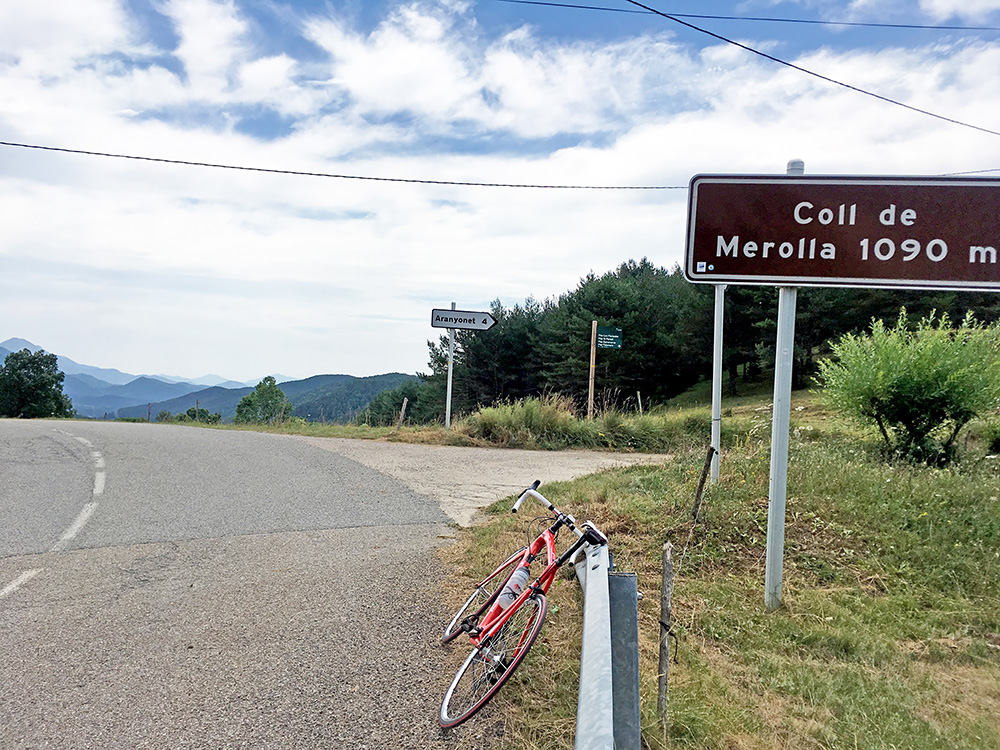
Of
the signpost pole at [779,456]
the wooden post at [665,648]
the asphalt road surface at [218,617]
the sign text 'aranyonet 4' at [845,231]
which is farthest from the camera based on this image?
the signpost pole at [779,456]

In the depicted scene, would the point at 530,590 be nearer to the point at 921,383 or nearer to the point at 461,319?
the point at 921,383

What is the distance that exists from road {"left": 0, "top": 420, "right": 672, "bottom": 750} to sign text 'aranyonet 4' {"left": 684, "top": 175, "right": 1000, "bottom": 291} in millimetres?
2918

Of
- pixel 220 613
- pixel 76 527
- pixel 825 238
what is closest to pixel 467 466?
pixel 76 527

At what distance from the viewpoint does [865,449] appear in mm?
8656

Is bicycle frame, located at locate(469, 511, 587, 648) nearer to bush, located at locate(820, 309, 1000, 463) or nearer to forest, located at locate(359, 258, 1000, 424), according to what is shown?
bush, located at locate(820, 309, 1000, 463)

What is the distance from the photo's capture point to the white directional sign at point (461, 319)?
657 inches

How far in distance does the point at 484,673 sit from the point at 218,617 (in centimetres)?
213

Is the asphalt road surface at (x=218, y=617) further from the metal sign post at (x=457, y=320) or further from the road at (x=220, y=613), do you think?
the metal sign post at (x=457, y=320)

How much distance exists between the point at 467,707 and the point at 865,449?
722 centimetres

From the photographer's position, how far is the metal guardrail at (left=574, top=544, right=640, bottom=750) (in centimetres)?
178

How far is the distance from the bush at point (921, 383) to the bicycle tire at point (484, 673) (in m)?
6.47

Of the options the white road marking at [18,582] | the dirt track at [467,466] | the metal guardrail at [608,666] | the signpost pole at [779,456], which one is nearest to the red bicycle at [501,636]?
the metal guardrail at [608,666]

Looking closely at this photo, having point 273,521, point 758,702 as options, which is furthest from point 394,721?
point 273,521

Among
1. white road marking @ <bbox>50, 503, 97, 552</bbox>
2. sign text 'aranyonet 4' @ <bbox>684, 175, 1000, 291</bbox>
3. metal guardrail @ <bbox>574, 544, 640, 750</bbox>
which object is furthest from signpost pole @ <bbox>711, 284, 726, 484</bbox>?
white road marking @ <bbox>50, 503, 97, 552</bbox>
